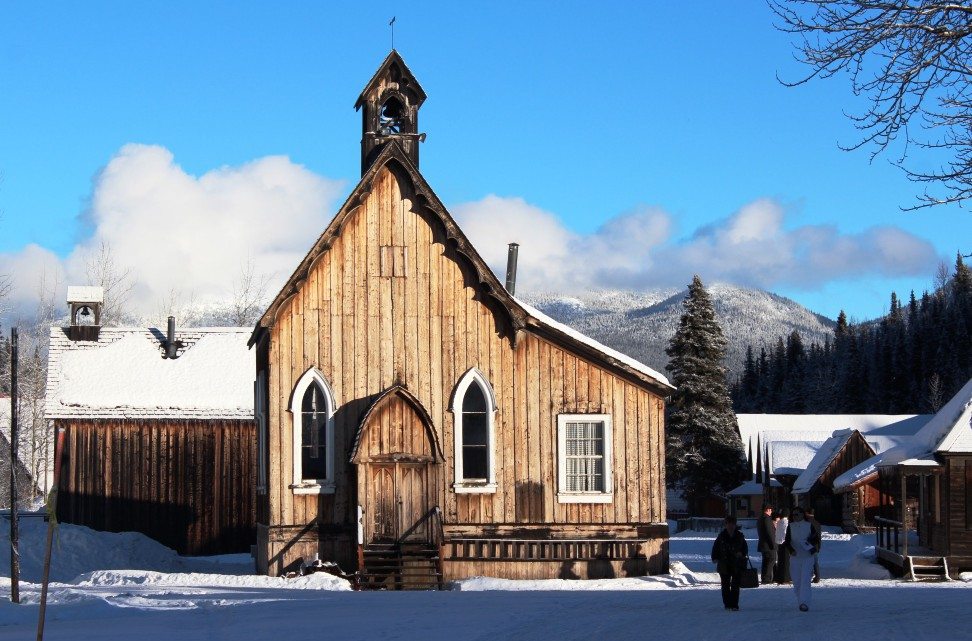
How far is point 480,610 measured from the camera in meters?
18.9

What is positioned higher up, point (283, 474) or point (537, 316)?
point (537, 316)

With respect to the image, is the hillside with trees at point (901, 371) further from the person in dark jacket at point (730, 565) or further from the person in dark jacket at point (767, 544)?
the person in dark jacket at point (730, 565)

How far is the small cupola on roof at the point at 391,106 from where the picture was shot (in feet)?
91.9

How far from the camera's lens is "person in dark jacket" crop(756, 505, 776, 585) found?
26406mm

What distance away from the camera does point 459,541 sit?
26359 millimetres

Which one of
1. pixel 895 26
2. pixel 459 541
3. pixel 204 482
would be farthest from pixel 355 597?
pixel 204 482

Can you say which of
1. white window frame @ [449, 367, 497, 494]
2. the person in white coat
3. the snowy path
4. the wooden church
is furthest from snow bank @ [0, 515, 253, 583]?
the person in white coat

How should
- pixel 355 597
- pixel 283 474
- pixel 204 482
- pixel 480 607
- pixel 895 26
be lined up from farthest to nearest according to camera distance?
pixel 204 482, pixel 283 474, pixel 355 597, pixel 480 607, pixel 895 26

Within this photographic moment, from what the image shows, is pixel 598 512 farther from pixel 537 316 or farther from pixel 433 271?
pixel 433 271

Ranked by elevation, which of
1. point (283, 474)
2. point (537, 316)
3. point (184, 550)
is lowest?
point (184, 550)

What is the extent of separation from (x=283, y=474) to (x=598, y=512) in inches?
256

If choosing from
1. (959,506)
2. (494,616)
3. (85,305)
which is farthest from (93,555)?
(959,506)

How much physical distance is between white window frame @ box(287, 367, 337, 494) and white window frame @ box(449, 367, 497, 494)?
8.10 ft

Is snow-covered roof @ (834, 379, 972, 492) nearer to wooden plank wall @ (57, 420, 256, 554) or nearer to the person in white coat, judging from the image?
the person in white coat
